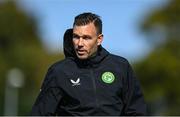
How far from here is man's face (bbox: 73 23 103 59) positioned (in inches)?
299

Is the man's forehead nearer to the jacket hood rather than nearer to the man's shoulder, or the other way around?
the jacket hood

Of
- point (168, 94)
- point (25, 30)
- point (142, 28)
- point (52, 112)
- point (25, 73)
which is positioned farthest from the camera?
point (25, 30)

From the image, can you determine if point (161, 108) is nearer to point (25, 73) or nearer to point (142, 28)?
point (142, 28)

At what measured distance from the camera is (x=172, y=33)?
181 ft

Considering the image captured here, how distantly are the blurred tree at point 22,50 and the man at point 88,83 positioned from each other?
55114mm

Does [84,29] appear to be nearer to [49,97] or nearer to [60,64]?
[60,64]

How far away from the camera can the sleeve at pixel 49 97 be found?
7555 millimetres

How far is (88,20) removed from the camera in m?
7.70

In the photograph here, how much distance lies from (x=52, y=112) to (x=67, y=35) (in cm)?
83

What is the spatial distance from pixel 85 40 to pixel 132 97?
754mm

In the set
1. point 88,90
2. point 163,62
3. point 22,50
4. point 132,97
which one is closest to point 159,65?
point 163,62

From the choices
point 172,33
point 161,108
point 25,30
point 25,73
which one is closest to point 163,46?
point 172,33

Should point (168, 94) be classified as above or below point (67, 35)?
below

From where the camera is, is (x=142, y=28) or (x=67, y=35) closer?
(x=67, y=35)
